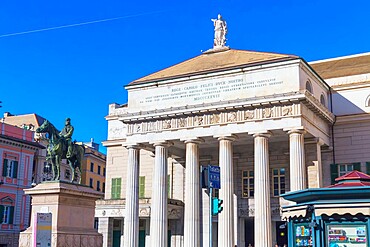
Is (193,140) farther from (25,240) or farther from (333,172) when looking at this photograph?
(25,240)

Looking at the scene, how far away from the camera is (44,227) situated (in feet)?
58.6

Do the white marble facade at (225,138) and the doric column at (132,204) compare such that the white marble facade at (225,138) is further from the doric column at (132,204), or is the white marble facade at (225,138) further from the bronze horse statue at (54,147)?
the bronze horse statue at (54,147)

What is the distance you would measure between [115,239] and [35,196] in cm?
2521

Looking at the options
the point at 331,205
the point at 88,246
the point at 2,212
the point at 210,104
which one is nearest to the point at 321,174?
the point at 210,104

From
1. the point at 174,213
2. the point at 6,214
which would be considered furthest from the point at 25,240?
the point at 6,214

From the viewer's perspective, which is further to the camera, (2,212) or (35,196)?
(2,212)

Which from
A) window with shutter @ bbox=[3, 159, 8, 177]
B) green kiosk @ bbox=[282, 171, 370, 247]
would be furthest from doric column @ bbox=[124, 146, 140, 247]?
green kiosk @ bbox=[282, 171, 370, 247]

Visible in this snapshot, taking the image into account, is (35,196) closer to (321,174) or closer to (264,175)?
(264,175)

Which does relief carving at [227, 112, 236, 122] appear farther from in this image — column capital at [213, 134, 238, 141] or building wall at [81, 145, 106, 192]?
building wall at [81, 145, 106, 192]

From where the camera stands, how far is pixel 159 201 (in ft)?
117

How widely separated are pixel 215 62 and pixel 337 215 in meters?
26.3

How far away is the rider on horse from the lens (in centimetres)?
2052

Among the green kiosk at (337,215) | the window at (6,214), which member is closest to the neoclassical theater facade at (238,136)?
the window at (6,214)

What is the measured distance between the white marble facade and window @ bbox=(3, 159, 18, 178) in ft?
44.1
